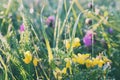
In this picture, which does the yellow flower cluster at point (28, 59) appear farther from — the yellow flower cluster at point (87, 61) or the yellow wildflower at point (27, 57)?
the yellow flower cluster at point (87, 61)

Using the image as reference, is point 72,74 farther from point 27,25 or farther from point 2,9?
point 2,9

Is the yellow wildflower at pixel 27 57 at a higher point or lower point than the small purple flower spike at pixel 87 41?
higher

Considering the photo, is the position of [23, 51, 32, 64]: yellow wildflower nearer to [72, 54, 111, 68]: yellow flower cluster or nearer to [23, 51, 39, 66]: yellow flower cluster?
[23, 51, 39, 66]: yellow flower cluster

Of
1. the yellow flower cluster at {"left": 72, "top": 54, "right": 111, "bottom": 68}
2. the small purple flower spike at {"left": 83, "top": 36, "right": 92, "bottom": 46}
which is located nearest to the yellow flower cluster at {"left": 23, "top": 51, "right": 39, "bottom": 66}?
the yellow flower cluster at {"left": 72, "top": 54, "right": 111, "bottom": 68}

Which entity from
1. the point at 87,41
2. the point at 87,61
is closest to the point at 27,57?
the point at 87,61

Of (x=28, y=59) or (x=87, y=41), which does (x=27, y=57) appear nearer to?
(x=28, y=59)

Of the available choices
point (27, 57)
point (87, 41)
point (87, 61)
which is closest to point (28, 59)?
point (27, 57)

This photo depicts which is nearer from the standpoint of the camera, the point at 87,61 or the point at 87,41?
the point at 87,61

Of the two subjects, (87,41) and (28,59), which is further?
(87,41)

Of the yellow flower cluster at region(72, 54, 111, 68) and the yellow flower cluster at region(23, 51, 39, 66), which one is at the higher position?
the yellow flower cluster at region(23, 51, 39, 66)

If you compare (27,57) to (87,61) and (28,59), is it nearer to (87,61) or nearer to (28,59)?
(28,59)

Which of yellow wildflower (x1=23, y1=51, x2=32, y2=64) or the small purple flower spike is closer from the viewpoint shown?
yellow wildflower (x1=23, y1=51, x2=32, y2=64)

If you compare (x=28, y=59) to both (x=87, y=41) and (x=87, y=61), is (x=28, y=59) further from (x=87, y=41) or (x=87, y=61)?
(x=87, y=41)

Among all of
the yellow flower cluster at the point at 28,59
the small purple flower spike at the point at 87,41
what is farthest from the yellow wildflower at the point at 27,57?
the small purple flower spike at the point at 87,41
